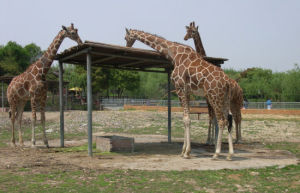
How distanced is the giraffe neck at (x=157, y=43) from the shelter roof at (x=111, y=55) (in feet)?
0.89

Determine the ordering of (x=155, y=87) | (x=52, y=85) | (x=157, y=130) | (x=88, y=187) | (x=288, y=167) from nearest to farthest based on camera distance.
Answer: (x=88, y=187), (x=288, y=167), (x=157, y=130), (x=52, y=85), (x=155, y=87)

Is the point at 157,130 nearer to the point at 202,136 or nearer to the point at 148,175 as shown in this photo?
the point at 202,136

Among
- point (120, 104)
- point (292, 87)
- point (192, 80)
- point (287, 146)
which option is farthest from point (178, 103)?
point (192, 80)

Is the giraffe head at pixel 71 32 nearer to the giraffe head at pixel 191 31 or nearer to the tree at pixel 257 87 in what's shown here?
the giraffe head at pixel 191 31

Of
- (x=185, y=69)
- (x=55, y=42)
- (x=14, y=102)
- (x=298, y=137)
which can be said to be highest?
(x=55, y=42)

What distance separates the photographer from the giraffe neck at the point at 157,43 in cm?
1005

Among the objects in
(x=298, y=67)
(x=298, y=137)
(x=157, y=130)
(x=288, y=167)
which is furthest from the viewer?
(x=298, y=67)

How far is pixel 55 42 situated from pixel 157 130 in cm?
854

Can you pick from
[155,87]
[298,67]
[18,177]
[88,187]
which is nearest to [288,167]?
[88,187]

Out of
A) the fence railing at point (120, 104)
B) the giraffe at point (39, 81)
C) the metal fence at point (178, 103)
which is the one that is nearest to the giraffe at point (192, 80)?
the giraffe at point (39, 81)

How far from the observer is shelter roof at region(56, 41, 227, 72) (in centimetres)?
941

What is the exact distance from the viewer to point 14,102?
11734mm

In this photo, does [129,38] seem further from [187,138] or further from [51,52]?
[187,138]

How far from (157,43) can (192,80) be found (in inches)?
77.8
